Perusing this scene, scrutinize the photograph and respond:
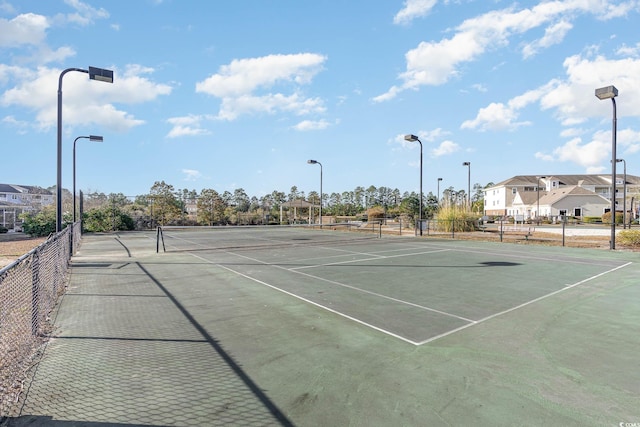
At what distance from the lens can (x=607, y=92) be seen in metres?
14.5

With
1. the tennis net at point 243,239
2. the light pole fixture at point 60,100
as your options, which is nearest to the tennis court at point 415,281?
the tennis net at point 243,239

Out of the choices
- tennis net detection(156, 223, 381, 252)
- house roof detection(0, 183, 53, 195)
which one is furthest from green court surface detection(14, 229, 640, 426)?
house roof detection(0, 183, 53, 195)

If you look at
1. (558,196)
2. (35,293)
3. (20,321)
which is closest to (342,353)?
(20,321)

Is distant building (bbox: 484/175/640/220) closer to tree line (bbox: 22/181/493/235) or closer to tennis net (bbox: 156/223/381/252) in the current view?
tree line (bbox: 22/181/493/235)

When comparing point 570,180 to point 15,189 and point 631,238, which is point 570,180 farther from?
point 15,189

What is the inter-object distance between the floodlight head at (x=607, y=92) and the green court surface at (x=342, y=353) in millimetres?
9536

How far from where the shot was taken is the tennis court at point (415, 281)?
18.9ft

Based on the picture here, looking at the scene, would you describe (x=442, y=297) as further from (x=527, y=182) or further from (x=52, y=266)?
(x=527, y=182)

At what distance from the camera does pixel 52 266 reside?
6.90m

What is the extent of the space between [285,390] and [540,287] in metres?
7.29

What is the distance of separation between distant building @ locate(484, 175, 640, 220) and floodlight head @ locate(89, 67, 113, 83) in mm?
47755

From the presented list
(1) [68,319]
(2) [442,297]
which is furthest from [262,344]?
(2) [442,297]

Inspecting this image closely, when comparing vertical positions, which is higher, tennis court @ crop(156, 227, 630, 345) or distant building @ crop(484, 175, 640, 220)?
distant building @ crop(484, 175, 640, 220)

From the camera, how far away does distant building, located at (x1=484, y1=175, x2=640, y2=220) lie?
55125mm
